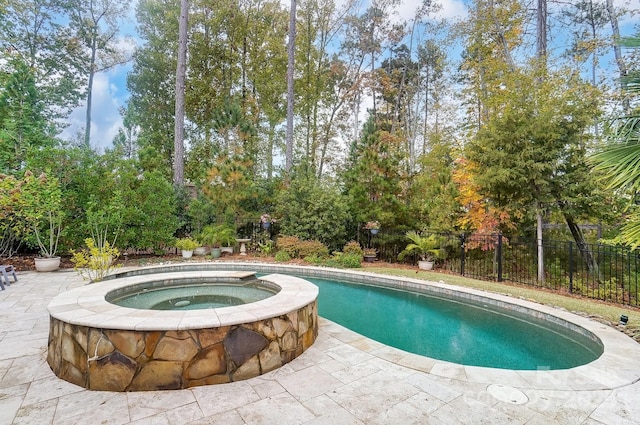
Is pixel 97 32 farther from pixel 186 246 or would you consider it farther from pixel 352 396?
pixel 352 396

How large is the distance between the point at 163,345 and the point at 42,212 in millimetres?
7347

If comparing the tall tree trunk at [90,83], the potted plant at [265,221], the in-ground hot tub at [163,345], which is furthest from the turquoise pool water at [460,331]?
the tall tree trunk at [90,83]

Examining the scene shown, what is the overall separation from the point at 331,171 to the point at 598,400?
17164mm

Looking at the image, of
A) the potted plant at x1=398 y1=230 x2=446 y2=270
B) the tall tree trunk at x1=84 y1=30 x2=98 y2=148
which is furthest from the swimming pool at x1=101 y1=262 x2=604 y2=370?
the tall tree trunk at x1=84 y1=30 x2=98 y2=148

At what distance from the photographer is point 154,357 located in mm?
2521

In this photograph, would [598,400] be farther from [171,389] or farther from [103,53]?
[103,53]

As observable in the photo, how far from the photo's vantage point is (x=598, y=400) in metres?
2.40

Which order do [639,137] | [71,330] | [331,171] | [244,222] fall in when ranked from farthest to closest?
1. [331,171]
2. [244,222]
3. [639,137]
4. [71,330]

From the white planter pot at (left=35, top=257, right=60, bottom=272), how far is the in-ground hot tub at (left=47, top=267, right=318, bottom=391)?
591cm

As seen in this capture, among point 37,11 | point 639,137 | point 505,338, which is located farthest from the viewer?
point 37,11

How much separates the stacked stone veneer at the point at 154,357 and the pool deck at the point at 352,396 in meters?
0.08

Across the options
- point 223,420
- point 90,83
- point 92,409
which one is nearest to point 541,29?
point 223,420

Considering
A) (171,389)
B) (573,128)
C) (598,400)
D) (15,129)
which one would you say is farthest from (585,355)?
(15,129)

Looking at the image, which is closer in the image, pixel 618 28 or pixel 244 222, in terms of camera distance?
pixel 618 28
